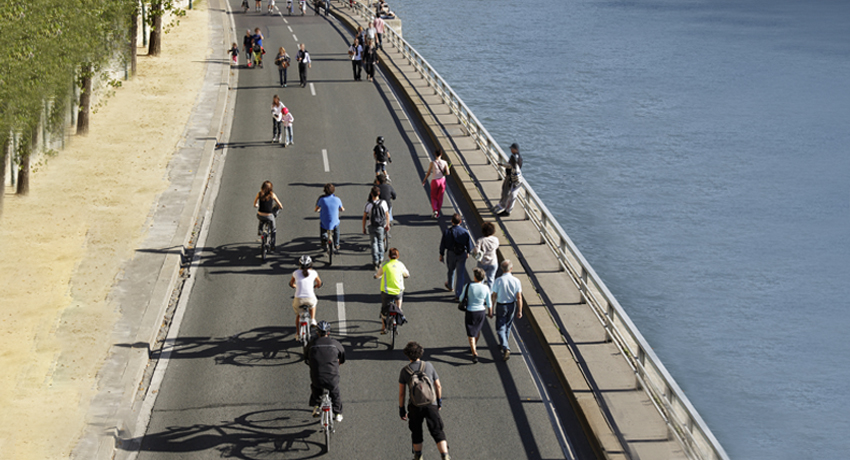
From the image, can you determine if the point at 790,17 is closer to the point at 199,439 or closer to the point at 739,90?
the point at 739,90

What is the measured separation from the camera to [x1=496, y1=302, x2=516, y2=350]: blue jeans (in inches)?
498

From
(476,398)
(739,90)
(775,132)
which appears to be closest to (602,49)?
(739,90)

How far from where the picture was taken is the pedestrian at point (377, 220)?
15.8 metres

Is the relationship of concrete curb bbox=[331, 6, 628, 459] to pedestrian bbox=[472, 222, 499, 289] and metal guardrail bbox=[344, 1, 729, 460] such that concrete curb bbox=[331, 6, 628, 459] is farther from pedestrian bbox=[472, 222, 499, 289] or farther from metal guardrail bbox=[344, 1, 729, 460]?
pedestrian bbox=[472, 222, 499, 289]

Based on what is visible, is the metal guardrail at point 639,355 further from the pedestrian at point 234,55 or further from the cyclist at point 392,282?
the pedestrian at point 234,55

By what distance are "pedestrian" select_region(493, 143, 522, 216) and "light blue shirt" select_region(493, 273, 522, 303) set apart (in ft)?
17.9

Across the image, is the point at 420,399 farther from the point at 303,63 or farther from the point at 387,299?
the point at 303,63

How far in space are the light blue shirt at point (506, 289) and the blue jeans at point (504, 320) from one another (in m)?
0.10

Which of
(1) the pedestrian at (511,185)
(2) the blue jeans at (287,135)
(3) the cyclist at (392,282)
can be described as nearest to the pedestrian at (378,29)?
(2) the blue jeans at (287,135)

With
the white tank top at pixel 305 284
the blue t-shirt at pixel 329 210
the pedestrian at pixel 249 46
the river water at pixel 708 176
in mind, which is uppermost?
the pedestrian at pixel 249 46

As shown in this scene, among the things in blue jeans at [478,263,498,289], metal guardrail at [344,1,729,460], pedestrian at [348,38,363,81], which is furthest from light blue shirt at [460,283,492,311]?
pedestrian at [348,38,363,81]

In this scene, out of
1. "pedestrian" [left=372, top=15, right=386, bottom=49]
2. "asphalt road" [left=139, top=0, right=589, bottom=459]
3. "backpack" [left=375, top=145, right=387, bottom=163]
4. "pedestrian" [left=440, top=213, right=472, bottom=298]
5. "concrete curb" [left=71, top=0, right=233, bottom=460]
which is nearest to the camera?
"asphalt road" [left=139, top=0, right=589, bottom=459]

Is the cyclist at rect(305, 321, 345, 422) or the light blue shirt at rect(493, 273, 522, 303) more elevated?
the light blue shirt at rect(493, 273, 522, 303)

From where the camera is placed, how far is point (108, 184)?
891 inches
